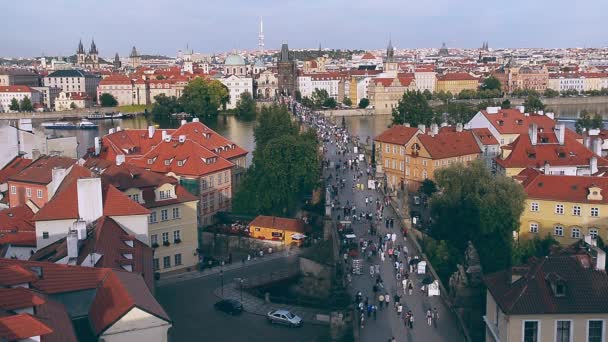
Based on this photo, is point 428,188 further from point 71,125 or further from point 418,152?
point 71,125

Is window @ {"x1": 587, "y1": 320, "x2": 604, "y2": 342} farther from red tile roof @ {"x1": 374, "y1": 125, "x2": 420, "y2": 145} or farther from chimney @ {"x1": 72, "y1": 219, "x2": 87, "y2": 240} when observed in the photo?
red tile roof @ {"x1": 374, "y1": 125, "x2": 420, "y2": 145}

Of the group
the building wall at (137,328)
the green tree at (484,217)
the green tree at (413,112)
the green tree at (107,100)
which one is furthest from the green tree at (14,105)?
the building wall at (137,328)

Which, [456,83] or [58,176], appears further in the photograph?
[456,83]

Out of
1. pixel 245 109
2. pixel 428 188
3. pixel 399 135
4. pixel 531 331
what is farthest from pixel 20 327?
pixel 245 109

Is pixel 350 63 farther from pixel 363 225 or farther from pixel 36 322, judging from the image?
pixel 36 322

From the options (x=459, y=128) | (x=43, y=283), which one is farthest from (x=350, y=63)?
(x=43, y=283)
